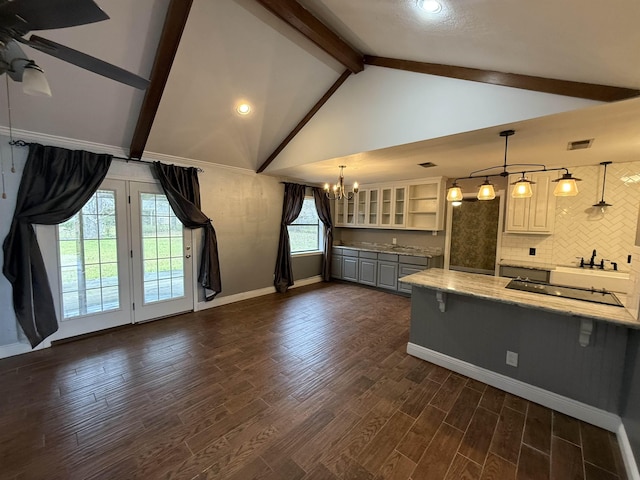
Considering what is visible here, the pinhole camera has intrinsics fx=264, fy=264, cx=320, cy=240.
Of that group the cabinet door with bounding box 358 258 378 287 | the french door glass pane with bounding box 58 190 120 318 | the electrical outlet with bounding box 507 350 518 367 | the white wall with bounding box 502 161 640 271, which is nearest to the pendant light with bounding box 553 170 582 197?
Result: the electrical outlet with bounding box 507 350 518 367

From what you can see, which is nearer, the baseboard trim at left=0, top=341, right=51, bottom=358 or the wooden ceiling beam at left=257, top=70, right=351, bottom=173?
the baseboard trim at left=0, top=341, right=51, bottom=358

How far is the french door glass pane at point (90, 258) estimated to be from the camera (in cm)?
317

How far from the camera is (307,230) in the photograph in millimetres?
6289

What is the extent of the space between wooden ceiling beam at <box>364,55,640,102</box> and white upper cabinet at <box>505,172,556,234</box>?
262 cm

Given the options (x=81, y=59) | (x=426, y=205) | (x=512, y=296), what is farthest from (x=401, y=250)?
(x=81, y=59)

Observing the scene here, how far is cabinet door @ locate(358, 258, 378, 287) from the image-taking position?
5699 millimetres

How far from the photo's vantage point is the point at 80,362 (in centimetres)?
277

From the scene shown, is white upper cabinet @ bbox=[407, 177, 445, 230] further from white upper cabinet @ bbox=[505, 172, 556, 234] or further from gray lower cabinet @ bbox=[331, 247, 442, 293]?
white upper cabinet @ bbox=[505, 172, 556, 234]

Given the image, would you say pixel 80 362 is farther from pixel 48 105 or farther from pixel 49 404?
pixel 48 105

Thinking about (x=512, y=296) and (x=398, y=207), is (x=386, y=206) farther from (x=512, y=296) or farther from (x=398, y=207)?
(x=512, y=296)

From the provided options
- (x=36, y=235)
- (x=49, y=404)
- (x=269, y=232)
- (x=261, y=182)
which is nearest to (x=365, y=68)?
(x=261, y=182)

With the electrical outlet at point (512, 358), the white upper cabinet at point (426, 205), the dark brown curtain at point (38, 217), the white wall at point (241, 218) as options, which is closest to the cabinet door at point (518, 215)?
the white upper cabinet at point (426, 205)

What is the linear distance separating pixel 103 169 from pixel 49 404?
2501 mm

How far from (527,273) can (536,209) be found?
1009mm
